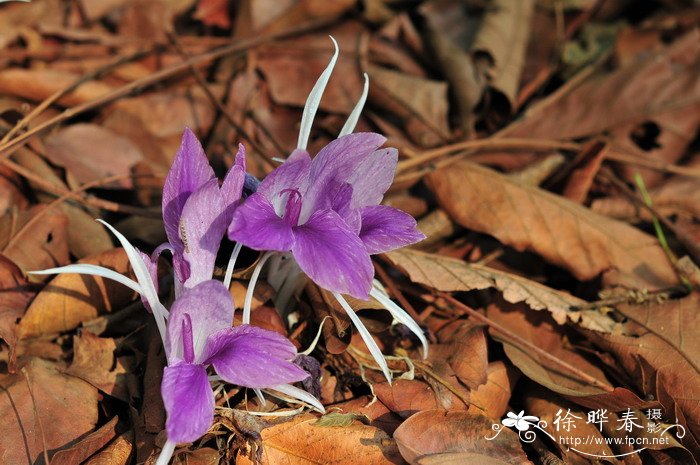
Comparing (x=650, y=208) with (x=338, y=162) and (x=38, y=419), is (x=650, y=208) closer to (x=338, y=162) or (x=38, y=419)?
(x=338, y=162)

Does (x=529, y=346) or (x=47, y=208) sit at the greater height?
(x=47, y=208)

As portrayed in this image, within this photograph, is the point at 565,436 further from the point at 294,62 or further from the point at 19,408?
the point at 294,62

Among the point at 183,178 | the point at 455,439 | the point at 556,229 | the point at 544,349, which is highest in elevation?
the point at 183,178

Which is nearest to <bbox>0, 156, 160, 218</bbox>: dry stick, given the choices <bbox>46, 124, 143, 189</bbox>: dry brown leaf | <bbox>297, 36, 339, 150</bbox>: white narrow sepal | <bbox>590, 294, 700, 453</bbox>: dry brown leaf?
<bbox>46, 124, 143, 189</bbox>: dry brown leaf

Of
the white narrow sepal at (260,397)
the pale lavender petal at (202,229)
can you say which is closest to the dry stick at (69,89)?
the pale lavender petal at (202,229)

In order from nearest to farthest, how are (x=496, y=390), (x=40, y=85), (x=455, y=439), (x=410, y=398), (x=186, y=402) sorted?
1. (x=186, y=402)
2. (x=455, y=439)
3. (x=410, y=398)
4. (x=496, y=390)
5. (x=40, y=85)

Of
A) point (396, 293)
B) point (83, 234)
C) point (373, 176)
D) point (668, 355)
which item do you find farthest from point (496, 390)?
point (83, 234)

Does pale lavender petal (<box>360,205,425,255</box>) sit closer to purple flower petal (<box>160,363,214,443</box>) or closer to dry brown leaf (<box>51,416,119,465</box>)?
purple flower petal (<box>160,363,214,443</box>)

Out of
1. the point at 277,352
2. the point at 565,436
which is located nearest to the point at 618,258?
the point at 565,436
